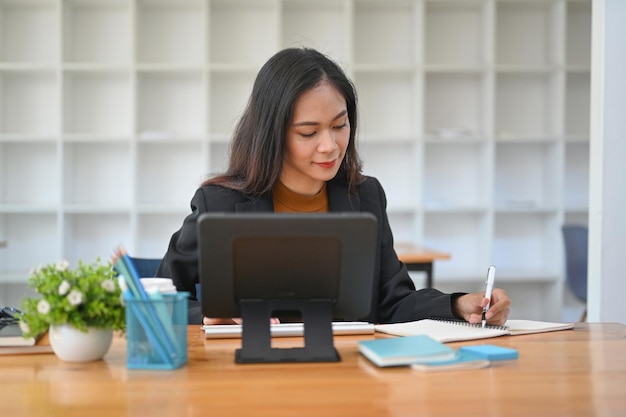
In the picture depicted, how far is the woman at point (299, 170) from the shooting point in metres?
2.21

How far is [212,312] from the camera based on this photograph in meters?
1.56

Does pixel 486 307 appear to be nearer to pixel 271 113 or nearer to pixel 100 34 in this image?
pixel 271 113

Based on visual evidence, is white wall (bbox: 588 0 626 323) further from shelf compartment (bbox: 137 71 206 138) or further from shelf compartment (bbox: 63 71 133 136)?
shelf compartment (bbox: 63 71 133 136)

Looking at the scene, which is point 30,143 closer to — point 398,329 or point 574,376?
point 398,329

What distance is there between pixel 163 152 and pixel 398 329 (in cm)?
423

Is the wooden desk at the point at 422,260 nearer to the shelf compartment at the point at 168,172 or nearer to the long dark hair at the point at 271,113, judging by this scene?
the shelf compartment at the point at 168,172

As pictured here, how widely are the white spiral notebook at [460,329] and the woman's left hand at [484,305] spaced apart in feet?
0.07

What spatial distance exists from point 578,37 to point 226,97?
2.65 meters

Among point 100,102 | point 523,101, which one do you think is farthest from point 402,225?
point 100,102

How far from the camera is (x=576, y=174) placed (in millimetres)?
6066

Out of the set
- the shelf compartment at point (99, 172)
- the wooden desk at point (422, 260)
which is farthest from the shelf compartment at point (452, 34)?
the shelf compartment at point (99, 172)

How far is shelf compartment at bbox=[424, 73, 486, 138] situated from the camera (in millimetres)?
5934

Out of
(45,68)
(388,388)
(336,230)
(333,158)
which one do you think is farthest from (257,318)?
(45,68)

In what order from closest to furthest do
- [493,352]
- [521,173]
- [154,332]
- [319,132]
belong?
[154,332], [493,352], [319,132], [521,173]
